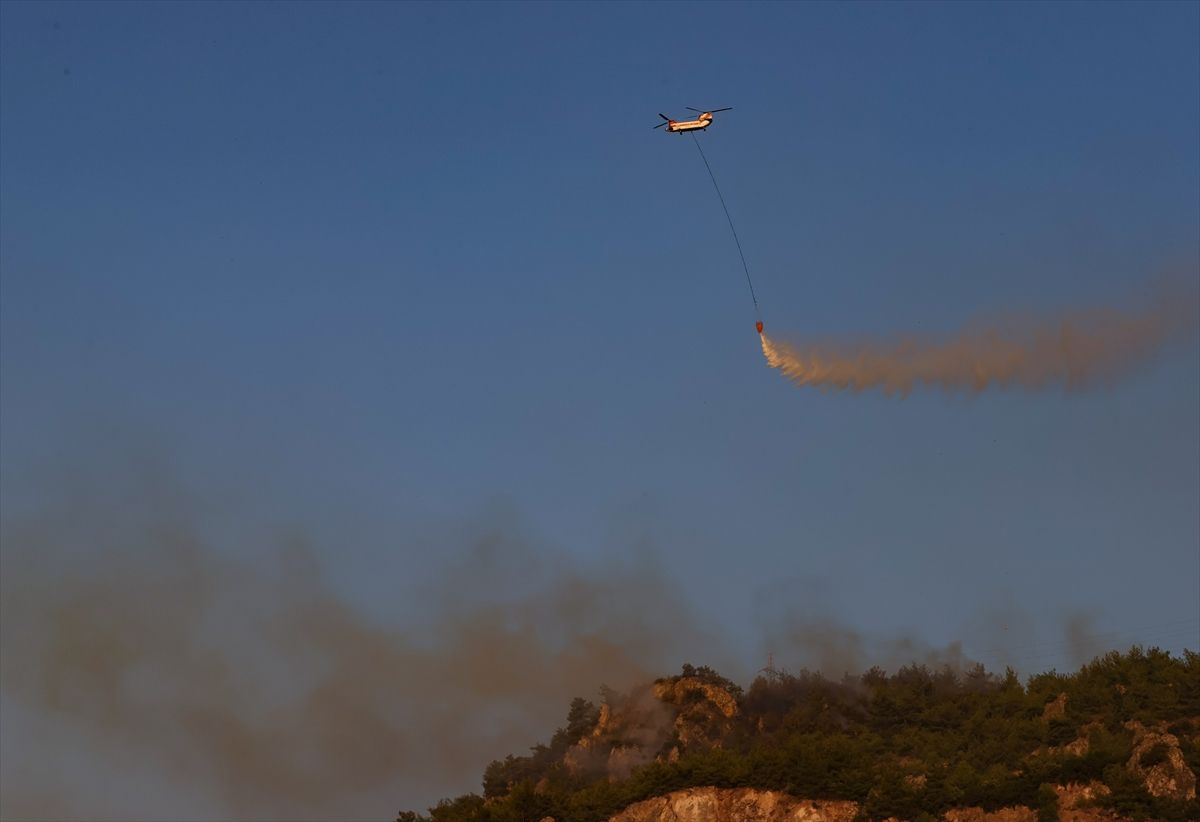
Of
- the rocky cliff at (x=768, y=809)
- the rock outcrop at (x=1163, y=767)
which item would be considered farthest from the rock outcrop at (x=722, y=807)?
the rock outcrop at (x=1163, y=767)

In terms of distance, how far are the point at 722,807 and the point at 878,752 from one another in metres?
15.5

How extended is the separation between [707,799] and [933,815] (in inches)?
791

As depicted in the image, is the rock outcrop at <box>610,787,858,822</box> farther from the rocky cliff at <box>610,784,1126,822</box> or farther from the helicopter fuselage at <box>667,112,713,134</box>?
the helicopter fuselage at <box>667,112,713,134</box>

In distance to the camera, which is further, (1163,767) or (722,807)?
(722,807)

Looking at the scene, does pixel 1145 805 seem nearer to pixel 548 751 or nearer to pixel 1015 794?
pixel 1015 794

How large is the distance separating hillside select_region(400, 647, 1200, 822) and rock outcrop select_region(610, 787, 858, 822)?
120mm

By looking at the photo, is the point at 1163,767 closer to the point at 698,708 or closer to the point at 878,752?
the point at 878,752

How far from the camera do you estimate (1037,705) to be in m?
130

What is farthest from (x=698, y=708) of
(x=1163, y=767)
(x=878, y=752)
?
(x=1163, y=767)

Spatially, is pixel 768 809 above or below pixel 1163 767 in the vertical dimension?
above

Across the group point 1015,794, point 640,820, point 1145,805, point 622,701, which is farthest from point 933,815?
point 622,701

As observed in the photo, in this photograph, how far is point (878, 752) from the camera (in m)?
127

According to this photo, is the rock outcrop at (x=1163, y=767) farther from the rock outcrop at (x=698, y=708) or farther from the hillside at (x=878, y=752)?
the rock outcrop at (x=698, y=708)

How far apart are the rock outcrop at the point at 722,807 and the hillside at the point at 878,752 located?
0.39 feet
